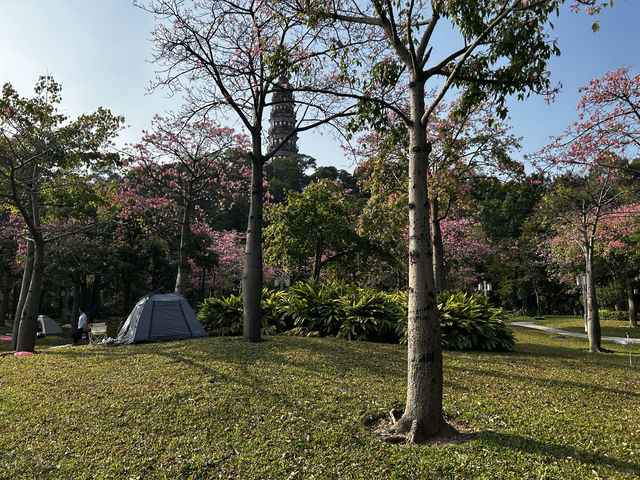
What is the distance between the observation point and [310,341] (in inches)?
383

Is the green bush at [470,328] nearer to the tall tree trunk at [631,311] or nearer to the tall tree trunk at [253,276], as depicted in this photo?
the tall tree trunk at [253,276]

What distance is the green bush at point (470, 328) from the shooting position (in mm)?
9961

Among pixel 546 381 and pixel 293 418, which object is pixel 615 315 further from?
pixel 293 418

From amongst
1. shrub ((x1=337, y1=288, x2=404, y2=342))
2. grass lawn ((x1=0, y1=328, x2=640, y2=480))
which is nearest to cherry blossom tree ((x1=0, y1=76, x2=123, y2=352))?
grass lawn ((x1=0, y1=328, x2=640, y2=480))

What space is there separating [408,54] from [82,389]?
6.87 m

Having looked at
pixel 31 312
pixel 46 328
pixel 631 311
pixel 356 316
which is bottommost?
pixel 46 328

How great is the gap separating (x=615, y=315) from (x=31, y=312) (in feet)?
118

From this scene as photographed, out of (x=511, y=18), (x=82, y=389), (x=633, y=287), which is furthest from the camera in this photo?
(x=633, y=287)

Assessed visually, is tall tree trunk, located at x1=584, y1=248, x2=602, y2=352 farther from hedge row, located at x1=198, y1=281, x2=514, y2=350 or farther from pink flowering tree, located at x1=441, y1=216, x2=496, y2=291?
pink flowering tree, located at x1=441, y1=216, x2=496, y2=291

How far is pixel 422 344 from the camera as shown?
14.4ft

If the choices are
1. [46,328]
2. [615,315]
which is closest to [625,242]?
[615,315]

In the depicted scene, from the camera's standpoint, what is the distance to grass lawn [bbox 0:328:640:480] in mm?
3855

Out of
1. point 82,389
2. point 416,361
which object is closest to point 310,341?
point 82,389

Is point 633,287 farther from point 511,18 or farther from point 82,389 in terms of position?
point 82,389
